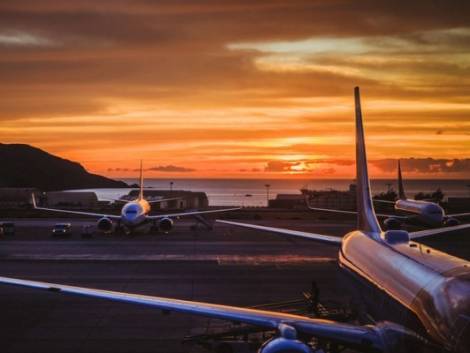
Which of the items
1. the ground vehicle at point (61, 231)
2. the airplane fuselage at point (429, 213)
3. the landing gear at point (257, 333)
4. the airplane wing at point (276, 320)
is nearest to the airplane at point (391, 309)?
the airplane wing at point (276, 320)

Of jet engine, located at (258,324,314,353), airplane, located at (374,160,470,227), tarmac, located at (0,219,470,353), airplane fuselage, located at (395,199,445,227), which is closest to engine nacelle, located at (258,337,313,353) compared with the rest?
jet engine, located at (258,324,314,353)

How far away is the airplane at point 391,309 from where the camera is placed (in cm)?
1181

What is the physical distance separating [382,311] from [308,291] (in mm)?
15369

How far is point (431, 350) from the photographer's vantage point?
11.8 m

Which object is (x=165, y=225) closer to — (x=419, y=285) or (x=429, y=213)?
(x=429, y=213)

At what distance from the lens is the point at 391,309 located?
15.0 meters

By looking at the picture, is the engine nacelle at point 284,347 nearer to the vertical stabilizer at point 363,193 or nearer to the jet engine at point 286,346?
the jet engine at point 286,346

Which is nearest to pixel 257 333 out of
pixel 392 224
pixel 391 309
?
pixel 391 309

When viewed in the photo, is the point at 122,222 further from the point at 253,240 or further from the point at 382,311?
the point at 382,311

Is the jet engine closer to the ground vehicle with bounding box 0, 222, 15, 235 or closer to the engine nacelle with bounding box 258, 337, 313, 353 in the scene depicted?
the engine nacelle with bounding box 258, 337, 313, 353

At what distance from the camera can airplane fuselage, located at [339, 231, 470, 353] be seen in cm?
1142

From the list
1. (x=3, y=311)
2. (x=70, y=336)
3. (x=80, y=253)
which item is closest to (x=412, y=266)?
(x=70, y=336)

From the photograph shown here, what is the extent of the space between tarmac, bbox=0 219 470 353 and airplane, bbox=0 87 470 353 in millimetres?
5791

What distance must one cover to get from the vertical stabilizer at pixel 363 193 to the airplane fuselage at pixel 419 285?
4109 millimetres
